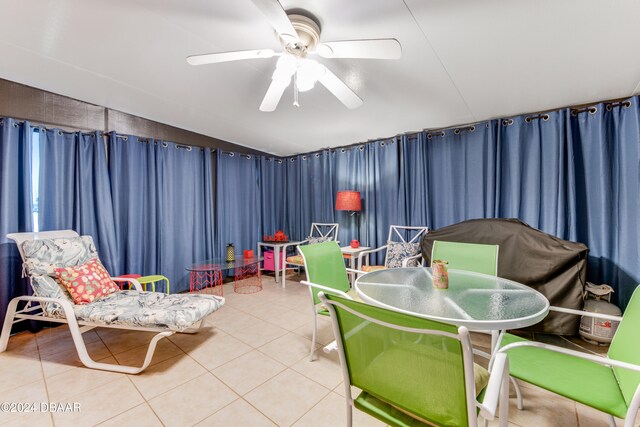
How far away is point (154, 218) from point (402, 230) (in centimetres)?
341

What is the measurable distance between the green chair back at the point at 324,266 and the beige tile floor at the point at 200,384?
599mm

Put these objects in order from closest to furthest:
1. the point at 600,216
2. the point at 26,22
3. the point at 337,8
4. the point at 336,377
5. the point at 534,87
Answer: the point at 337,8 < the point at 26,22 < the point at 336,377 < the point at 534,87 < the point at 600,216

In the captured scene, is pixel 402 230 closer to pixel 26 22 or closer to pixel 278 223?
pixel 278 223

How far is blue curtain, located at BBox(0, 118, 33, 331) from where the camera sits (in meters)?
2.49

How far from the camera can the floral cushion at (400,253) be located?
3.45m

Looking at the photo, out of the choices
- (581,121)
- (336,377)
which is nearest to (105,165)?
(336,377)

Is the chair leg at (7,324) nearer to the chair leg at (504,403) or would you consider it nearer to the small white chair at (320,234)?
the small white chair at (320,234)

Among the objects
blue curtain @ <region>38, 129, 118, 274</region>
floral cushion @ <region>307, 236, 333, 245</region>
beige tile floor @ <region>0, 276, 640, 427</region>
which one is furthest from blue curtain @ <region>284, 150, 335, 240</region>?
blue curtain @ <region>38, 129, 118, 274</region>

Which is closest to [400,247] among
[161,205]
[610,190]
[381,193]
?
[381,193]

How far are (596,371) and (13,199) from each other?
14.9 feet

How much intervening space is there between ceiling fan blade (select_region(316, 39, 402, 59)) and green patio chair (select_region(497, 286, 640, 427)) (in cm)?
156

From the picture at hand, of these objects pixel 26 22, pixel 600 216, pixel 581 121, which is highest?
pixel 26 22

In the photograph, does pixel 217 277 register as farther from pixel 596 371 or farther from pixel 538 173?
pixel 538 173

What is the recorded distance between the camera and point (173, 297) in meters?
2.47
